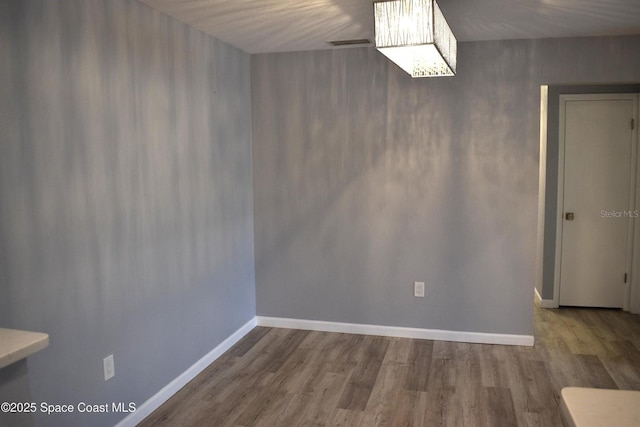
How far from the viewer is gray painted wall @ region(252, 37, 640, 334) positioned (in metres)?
4.00

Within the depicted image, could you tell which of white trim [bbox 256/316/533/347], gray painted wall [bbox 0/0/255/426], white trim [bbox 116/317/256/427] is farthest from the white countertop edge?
white trim [bbox 256/316/533/347]

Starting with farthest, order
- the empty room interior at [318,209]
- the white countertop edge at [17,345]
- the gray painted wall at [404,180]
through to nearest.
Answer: the gray painted wall at [404,180] < the empty room interior at [318,209] < the white countertop edge at [17,345]

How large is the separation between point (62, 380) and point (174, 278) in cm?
103

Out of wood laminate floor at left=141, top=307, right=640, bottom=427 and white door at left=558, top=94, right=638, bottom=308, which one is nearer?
wood laminate floor at left=141, top=307, right=640, bottom=427

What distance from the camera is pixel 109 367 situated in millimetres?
2766

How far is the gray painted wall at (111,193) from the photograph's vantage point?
7.36ft

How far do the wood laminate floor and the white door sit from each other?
565 mm

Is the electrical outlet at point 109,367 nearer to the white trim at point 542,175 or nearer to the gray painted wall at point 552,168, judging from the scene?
the white trim at point 542,175

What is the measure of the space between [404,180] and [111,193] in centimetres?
232

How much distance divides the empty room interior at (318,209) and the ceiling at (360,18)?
28 mm

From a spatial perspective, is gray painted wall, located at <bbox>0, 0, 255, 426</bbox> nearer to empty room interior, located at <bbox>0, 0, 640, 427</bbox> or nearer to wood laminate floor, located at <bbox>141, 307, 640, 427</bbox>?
empty room interior, located at <bbox>0, 0, 640, 427</bbox>

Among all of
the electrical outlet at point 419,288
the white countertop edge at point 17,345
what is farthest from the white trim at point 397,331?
the white countertop edge at point 17,345

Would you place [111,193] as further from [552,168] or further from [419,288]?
[552,168]

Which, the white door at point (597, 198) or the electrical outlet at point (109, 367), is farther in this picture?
the white door at point (597, 198)
